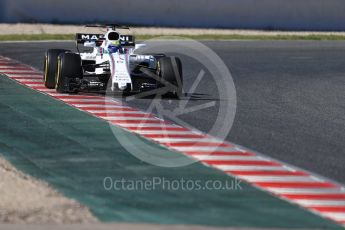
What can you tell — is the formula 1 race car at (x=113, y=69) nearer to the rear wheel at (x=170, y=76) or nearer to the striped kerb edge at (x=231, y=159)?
the rear wheel at (x=170, y=76)

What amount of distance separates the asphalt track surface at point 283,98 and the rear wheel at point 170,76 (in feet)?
1.36

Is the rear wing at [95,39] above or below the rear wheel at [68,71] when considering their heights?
above

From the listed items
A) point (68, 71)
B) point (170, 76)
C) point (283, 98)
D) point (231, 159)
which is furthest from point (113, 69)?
point (231, 159)

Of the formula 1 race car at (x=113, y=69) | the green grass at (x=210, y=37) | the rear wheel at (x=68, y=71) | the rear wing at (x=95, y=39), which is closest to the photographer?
the formula 1 race car at (x=113, y=69)

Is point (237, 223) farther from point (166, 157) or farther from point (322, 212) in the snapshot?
point (166, 157)

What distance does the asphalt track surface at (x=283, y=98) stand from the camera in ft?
51.5

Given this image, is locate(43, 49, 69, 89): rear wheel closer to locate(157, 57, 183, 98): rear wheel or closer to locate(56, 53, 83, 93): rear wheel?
locate(56, 53, 83, 93): rear wheel

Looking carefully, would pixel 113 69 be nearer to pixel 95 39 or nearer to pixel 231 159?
pixel 95 39

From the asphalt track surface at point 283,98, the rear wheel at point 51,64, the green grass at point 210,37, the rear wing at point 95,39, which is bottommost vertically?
the green grass at point 210,37

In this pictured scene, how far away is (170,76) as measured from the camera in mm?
21000

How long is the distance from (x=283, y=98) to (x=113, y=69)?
158 inches

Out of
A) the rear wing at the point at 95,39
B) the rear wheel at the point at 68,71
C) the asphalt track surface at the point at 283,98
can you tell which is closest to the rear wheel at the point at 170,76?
the asphalt track surface at the point at 283,98

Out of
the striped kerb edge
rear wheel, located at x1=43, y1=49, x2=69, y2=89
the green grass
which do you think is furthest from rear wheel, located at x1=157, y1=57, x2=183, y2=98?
the green grass

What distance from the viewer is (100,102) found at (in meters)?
20.3
